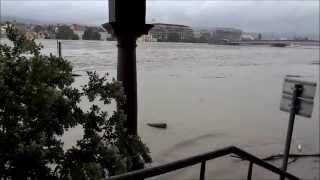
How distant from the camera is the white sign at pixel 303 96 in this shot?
5.80 m

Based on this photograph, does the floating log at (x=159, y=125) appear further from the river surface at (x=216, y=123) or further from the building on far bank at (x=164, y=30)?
the building on far bank at (x=164, y=30)

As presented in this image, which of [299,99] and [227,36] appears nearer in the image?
[299,99]

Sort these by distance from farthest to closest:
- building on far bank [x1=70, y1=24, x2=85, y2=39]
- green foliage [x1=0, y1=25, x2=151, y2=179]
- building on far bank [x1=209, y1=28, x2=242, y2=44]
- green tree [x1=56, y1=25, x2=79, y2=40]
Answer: building on far bank [x1=209, y1=28, x2=242, y2=44] < building on far bank [x1=70, y1=24, x2=85, y2=39] < green tree [x1=56, y1=25, x2=79, y2=40] < green foliage [x1=0, y1=25, x2=151, y2=179]

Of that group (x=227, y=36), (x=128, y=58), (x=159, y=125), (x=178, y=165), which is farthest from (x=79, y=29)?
(x=227, y=36)

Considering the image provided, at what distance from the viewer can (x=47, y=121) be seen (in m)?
2.77

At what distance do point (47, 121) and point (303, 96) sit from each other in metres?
4.23

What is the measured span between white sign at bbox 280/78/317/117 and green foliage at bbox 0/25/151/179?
3482 mm

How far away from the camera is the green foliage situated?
8.76 feet

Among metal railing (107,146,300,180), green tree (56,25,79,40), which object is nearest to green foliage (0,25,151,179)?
Answer: metal railing (107,146,300,180)

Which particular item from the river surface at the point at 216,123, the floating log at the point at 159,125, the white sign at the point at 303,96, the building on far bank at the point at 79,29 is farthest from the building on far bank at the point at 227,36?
the white sign at the point at 303,96

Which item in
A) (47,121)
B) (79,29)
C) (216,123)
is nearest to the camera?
(47,121)

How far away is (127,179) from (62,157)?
137 cm

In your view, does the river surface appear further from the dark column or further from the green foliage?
the green foliage

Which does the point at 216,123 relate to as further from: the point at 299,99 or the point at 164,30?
the point at 299,99
